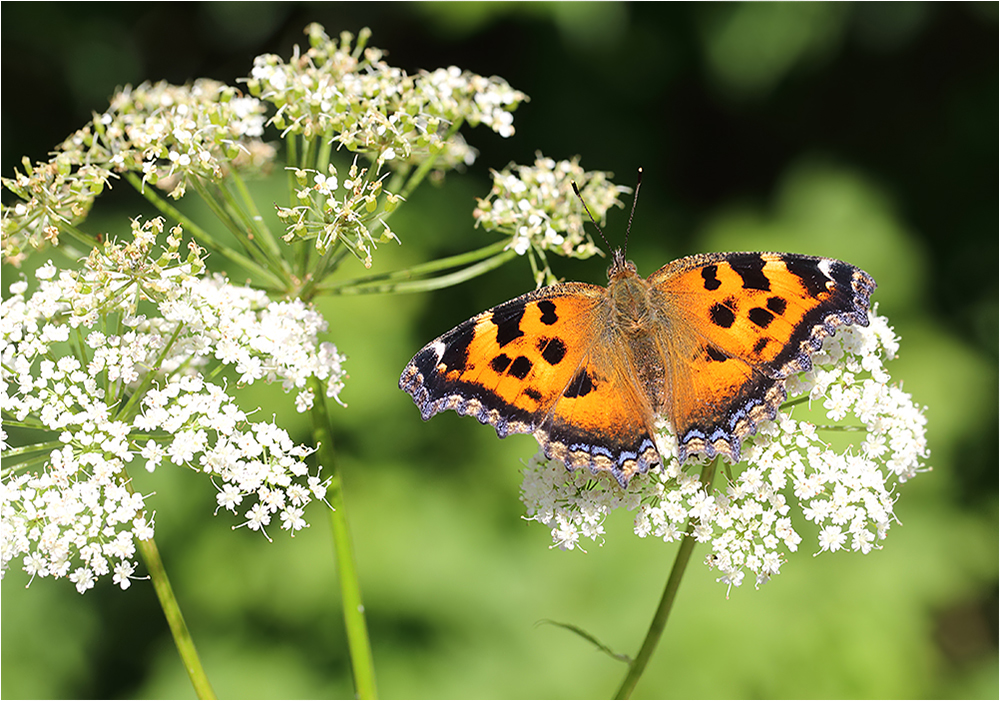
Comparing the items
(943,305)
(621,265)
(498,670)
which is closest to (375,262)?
(498,670)

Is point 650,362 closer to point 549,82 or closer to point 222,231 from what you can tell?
point 222,231

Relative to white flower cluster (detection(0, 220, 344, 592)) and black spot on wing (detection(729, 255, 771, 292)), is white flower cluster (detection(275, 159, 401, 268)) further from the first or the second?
black spot on wing (detection(729, 255, 771, 292))

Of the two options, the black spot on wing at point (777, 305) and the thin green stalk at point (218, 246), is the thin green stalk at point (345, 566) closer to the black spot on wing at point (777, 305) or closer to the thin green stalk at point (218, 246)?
the thin green stalk at point (218, 246)

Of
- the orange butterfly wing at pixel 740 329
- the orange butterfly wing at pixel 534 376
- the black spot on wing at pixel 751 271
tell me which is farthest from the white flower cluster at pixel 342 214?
the black spot on wing at pixel 751 271

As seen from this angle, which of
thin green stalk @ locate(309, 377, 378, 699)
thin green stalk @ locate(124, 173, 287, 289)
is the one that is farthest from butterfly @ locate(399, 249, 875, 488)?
thin green stalk @ locate(124, 173, 287, 289)

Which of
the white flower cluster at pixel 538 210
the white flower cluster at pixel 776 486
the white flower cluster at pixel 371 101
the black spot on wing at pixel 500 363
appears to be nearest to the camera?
the white flower cluster at pixel 776 486

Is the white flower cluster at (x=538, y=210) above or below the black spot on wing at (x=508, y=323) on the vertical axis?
above

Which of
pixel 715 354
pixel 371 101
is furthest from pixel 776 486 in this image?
pixel 371 101
